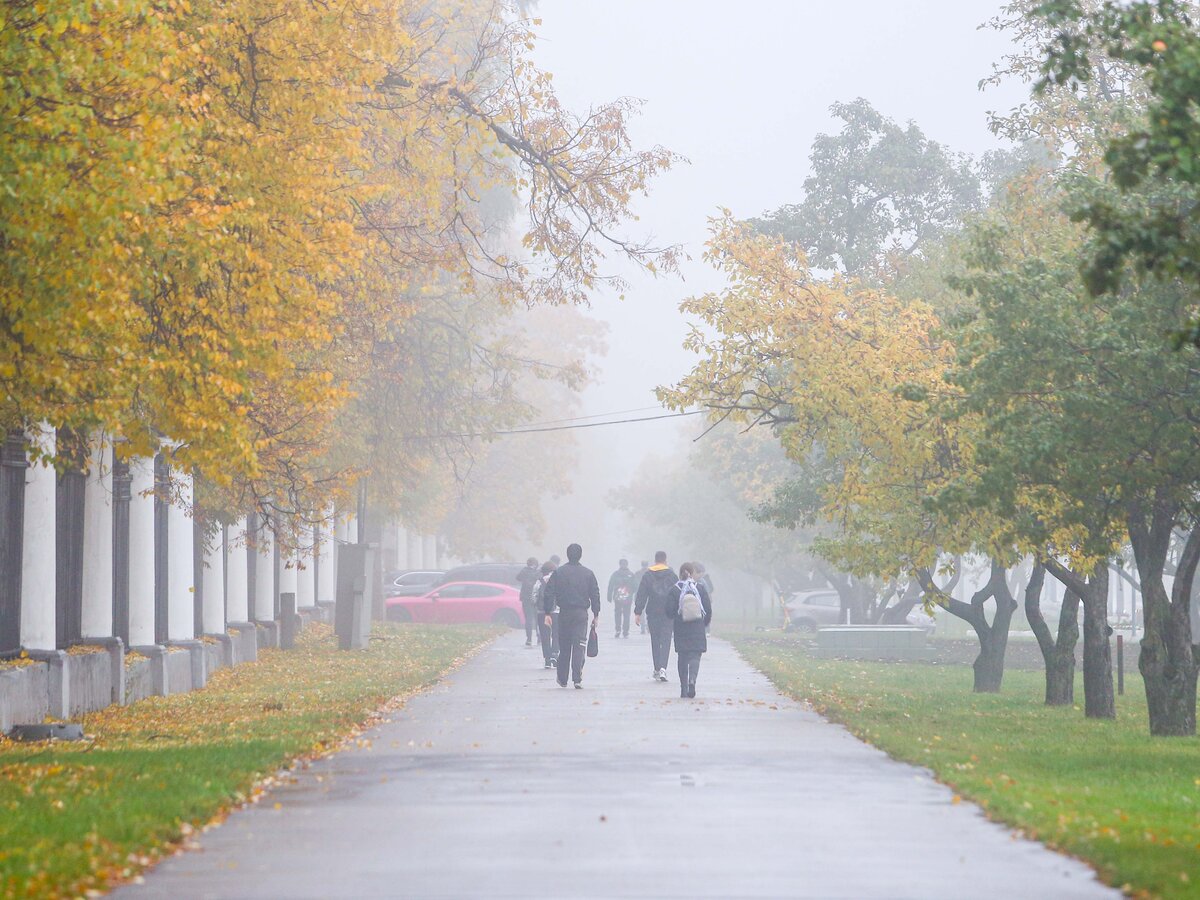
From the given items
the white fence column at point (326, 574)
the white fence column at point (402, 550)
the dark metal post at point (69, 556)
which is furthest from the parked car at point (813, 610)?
the dark metal post at point (69, 556)

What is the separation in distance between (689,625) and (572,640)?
1946mm

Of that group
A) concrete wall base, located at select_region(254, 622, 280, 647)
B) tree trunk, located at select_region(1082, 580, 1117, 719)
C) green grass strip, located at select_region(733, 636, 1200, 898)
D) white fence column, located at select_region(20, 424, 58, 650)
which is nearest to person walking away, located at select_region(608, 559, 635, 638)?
concrete wall base, located at select_region(254, 622, 280, 647)

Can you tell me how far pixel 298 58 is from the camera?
1529 centimetres

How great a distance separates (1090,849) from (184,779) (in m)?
5.82

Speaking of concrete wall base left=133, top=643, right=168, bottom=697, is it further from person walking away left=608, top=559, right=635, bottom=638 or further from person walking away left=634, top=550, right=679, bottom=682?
person walking away left=608, top=559, right=635, bottom=638

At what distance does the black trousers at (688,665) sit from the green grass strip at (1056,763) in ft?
4.17

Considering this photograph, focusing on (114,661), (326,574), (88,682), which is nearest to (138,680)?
(114,661)

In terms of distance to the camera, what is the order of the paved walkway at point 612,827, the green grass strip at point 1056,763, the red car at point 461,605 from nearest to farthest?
the paved walkway at point 612,827
the green grass strip at point 1056,763
the red car at point 461,605

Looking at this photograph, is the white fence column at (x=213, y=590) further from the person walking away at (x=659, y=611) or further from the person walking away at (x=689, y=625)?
the person walking away at (x=689, y=625)

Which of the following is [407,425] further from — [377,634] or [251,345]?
[251,345]

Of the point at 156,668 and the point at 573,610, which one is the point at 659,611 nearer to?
the point at 573,610

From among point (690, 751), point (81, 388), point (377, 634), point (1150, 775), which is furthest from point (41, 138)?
point (377, 634)

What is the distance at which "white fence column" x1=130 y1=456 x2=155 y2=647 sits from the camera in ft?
73.8

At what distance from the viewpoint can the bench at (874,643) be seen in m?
41.8
